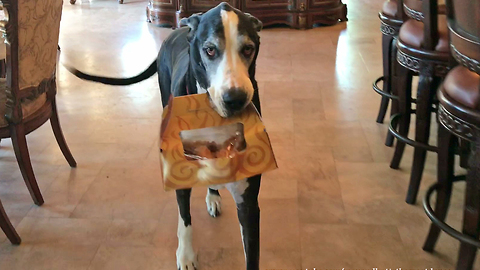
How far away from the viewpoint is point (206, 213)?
197 centimetres

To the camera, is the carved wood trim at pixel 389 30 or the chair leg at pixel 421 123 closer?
the chair leg at pixel 421 123

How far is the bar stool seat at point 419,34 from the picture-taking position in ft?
5.40

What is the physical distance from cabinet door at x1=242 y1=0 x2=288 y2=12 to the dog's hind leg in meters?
3.50

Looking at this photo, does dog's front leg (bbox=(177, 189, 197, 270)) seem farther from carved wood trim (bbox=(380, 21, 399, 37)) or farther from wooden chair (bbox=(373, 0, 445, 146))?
carved wood trim (bbox=(380, 21, 399, 37))

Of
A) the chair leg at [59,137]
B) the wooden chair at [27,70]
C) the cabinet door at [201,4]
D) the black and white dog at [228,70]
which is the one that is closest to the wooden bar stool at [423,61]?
the black and white dog at [228,70]

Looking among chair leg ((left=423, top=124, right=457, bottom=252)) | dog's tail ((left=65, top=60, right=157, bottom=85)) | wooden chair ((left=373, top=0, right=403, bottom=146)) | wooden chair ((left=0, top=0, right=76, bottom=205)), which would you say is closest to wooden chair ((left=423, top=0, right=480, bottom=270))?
chair leg ((left=423, top=124, right=457, bottom=252))

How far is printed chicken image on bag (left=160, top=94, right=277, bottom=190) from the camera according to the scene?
1180 mm

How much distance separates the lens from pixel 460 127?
1211mm

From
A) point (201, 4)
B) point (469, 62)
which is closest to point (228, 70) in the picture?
point (469, 62)

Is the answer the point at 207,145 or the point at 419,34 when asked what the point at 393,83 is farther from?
the point at 207,145

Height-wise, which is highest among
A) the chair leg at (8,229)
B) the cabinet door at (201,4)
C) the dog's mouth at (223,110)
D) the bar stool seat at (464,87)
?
the bar stool seat at (464,87)

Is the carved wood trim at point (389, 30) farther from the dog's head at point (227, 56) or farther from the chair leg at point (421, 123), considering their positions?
the dog's head at point (227, 56)

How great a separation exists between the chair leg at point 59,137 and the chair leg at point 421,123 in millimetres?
1702

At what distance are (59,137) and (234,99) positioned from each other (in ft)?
4.64
